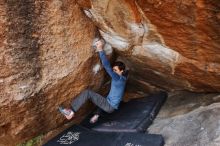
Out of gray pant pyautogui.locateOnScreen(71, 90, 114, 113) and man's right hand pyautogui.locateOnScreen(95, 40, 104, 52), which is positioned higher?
man's right hand pyautogui.locateOnScreen(95, 40, 104, 52)

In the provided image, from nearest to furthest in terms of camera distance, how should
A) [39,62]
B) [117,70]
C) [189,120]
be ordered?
1. [39,62]
2. [189,120]
3. [117,70]

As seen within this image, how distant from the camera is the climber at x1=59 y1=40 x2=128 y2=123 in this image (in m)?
4.87

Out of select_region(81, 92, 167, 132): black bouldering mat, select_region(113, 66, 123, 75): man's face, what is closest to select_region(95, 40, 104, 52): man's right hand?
select_region(113, 66, 123, 75): man's face

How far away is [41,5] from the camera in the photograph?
421 cm

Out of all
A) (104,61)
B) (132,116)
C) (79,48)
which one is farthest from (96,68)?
(132,116)

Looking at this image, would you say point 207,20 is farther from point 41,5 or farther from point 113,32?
point 41,5

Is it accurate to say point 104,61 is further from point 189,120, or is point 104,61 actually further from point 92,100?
point 189,120

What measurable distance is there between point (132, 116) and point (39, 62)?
4.98ft

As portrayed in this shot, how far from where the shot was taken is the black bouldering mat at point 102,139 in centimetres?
436

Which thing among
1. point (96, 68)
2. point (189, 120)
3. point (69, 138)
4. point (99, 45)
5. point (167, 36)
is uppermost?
point (167, 36)

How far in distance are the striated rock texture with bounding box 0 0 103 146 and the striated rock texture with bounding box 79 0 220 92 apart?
0.32 metres

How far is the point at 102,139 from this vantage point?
462cm

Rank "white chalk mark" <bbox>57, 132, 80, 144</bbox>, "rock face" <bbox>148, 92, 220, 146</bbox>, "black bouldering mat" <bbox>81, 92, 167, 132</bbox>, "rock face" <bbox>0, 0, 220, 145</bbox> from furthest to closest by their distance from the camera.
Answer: "black bouldering mat" <bbox>81, 92, 167, 132</bbox> < "white chalk mark" <bbox>57, 132, 80, 144</bbox> < "rock face" <bbox>148, 92, 220, 146</bbox> < "rock face" <bbox>0, 0, 220, 145</bbox>

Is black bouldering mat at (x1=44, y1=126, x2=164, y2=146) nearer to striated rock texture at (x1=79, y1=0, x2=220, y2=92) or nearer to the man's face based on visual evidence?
the man's face
